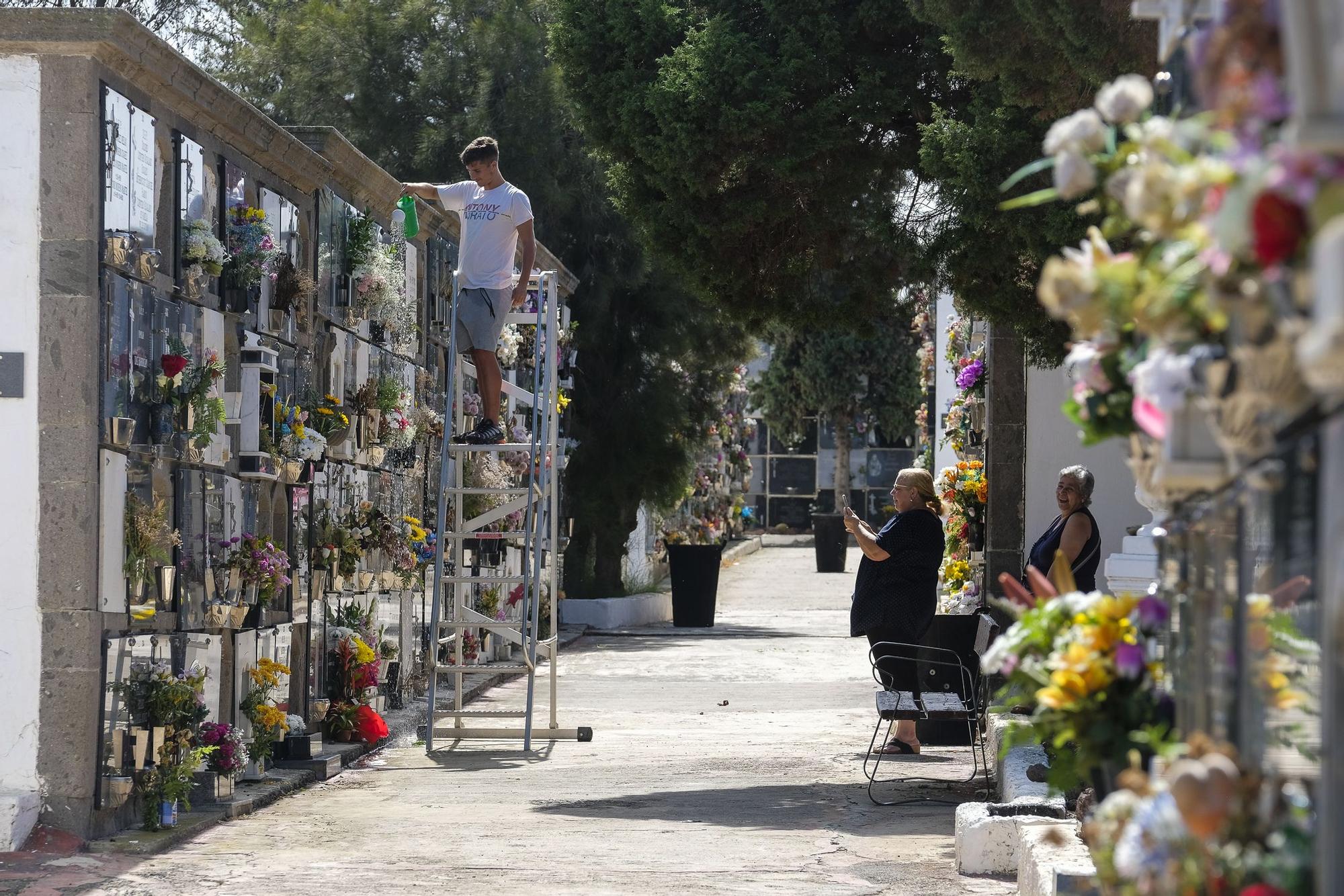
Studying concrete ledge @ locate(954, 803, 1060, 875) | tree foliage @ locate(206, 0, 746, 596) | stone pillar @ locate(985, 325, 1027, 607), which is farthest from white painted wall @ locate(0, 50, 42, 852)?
tree foliage @ locate(206, 0, 746, 596)

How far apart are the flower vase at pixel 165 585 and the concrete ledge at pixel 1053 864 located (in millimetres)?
3783

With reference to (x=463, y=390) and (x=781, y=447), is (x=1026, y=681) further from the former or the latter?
(x=781, y=447)

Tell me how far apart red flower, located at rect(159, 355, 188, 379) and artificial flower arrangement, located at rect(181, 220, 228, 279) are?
19.1 inches

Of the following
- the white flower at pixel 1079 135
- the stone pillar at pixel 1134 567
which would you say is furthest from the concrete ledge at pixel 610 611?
the white flower at pixel 1079 135

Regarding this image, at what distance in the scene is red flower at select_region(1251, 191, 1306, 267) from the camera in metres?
2.10

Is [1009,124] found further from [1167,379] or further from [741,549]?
[741,549]

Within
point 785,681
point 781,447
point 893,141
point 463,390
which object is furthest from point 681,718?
point 781,447

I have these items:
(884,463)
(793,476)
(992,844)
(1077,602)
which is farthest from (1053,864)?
(793,476)

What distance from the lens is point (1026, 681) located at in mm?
3574

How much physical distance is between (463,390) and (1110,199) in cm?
1169

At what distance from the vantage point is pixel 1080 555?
8.47 metres

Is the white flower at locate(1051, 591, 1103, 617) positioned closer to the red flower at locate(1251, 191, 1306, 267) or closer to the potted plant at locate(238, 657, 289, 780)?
the red flower at locate(1251, 191, 1306, 267)

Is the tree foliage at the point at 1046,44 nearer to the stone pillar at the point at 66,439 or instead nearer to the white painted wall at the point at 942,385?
the stone pillar at the point at 66,439

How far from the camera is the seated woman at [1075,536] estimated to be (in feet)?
27.7
